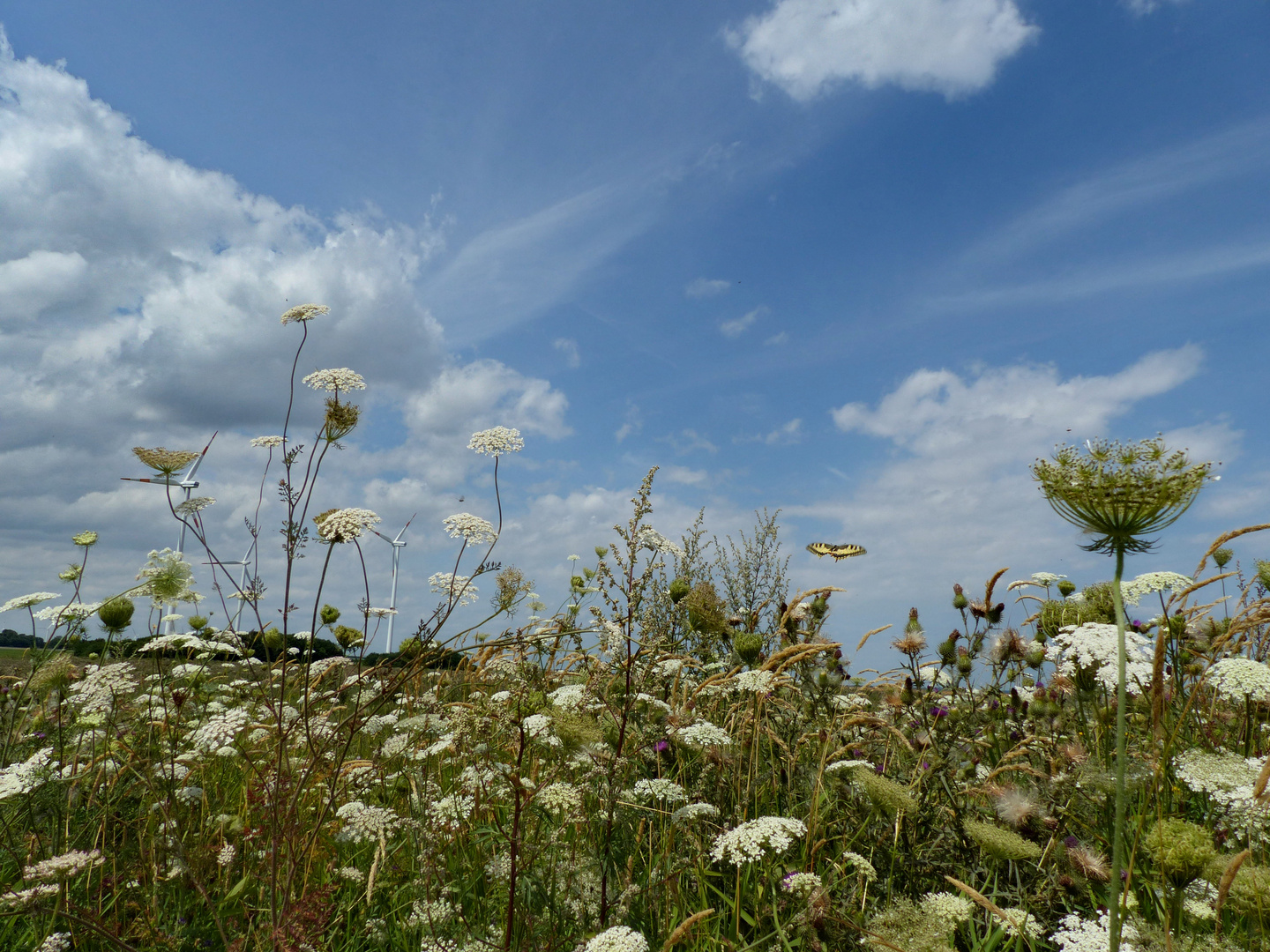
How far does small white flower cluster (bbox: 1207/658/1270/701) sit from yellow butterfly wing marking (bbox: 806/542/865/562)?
7.26 m

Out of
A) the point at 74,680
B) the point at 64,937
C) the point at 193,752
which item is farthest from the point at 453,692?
the point at 64,937

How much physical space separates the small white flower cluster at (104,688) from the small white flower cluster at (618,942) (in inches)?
104

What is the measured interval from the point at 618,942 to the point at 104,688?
2.90 meters

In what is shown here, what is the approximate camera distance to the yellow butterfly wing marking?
1020 centimetres

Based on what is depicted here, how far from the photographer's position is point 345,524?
9.96 ft

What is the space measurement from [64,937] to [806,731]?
10.7 feet

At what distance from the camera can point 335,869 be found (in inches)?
138

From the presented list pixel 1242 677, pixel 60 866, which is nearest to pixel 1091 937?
pixel 1242 677

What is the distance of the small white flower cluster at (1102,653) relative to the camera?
2.58 meters

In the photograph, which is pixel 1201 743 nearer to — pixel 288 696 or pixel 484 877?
pixel 484 877

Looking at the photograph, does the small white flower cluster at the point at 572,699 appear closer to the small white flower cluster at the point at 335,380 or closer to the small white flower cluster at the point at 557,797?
the small white flower cluster at the point at 557,797

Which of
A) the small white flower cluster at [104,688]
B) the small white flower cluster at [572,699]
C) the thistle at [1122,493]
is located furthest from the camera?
the small white flower cluster at [104,688]

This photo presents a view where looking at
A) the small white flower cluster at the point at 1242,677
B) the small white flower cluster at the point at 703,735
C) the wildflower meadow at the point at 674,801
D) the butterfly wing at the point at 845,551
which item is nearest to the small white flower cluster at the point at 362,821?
the wildflower meadow at the point at 674,801

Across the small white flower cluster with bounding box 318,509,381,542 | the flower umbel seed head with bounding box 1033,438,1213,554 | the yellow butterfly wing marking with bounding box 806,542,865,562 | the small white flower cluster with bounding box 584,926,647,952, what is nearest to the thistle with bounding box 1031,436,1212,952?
the flower umbel seed head with bounding box 1033,438,1213,554
